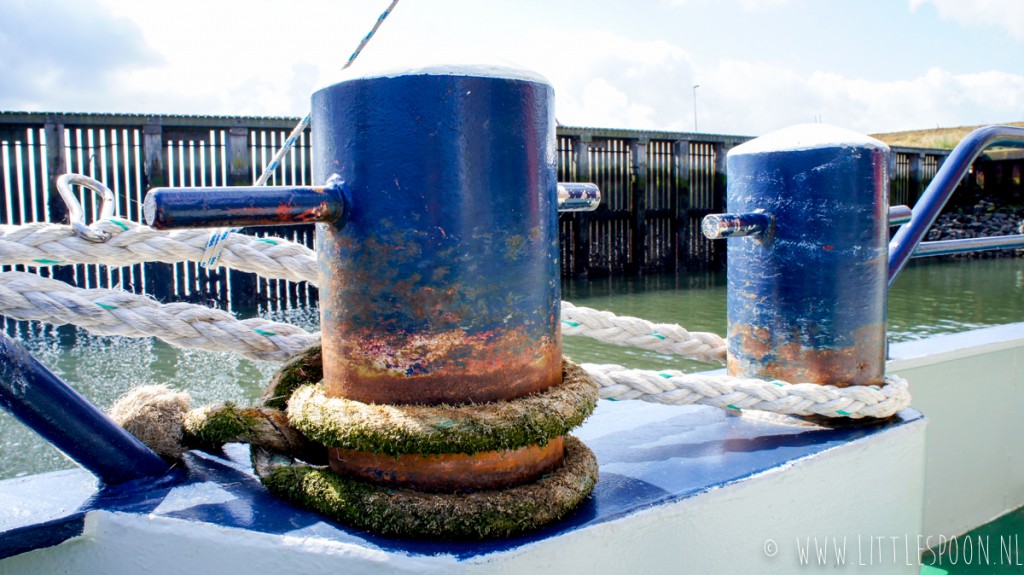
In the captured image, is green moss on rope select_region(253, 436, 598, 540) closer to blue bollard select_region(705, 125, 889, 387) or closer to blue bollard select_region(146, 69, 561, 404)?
blue bollard select_region(146, 69, 561, 404)

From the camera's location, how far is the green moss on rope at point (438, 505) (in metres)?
0.90

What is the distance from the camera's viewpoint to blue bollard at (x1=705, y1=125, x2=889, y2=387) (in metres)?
1.42

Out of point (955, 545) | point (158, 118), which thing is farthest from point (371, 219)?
point (158, 118)

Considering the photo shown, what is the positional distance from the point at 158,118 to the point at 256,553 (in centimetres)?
1062

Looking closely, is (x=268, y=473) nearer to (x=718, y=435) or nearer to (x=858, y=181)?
(x=718, y=435)

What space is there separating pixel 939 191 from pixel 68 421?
74.3 inches

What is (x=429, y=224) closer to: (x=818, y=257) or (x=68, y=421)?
(x=68, y=421)

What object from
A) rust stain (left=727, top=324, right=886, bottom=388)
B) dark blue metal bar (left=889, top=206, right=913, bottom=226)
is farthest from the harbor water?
dark blue metal bar (left=889, top=206, right=913, bottom=226)

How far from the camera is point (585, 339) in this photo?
7.20 m

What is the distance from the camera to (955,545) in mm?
2074

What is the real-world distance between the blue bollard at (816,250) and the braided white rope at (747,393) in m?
0.08

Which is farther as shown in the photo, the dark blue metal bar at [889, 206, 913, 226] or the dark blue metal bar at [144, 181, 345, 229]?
the dark blue metal bar at [889, 206, 913, 226]

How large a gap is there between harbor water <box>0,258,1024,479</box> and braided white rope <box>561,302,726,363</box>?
254 centimetres

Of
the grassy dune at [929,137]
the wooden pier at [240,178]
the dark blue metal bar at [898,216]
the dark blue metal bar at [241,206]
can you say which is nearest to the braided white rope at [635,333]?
the dark blue metal bar at [898,216]
